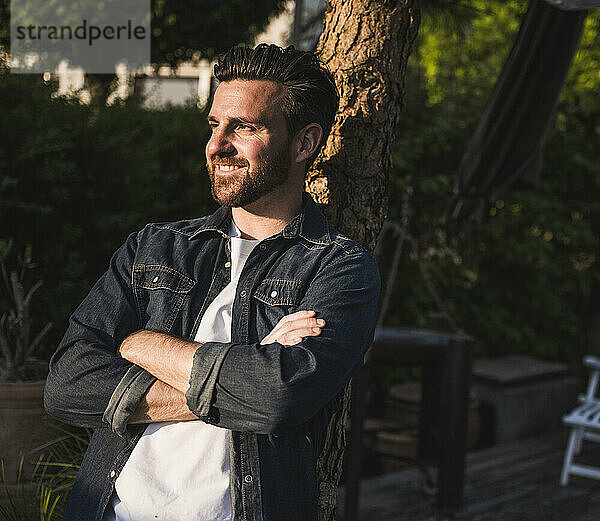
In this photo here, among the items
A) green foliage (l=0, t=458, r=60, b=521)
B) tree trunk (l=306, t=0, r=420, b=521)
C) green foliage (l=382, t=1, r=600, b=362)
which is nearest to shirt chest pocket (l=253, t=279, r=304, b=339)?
tree trunk (l=306, t=0, r=420, b=521)

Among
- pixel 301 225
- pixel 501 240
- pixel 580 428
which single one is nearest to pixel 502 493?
pixel 580 428

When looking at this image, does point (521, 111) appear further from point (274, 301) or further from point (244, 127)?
point (274, 301)

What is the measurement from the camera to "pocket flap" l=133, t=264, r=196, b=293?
197 cm

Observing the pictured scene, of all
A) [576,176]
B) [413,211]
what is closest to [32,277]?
[413,211]

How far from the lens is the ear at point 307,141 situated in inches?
80.7

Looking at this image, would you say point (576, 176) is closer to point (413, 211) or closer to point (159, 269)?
point (413, 211)

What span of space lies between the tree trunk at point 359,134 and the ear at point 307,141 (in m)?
0.47

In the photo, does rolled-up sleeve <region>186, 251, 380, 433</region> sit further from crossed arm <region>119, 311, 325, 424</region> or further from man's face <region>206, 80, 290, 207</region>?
man's face <region>206, 80, 290, 207</region>

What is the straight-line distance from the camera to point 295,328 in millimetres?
1768

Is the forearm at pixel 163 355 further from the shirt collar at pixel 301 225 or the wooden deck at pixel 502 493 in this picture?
the wooden deck at pixel 502 493

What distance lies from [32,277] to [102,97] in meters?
1.27

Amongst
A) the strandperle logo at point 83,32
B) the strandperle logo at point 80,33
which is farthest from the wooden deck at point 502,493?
the strandperle logo at point 83,32

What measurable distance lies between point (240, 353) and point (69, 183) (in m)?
2.74

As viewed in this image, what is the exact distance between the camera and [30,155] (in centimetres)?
391
